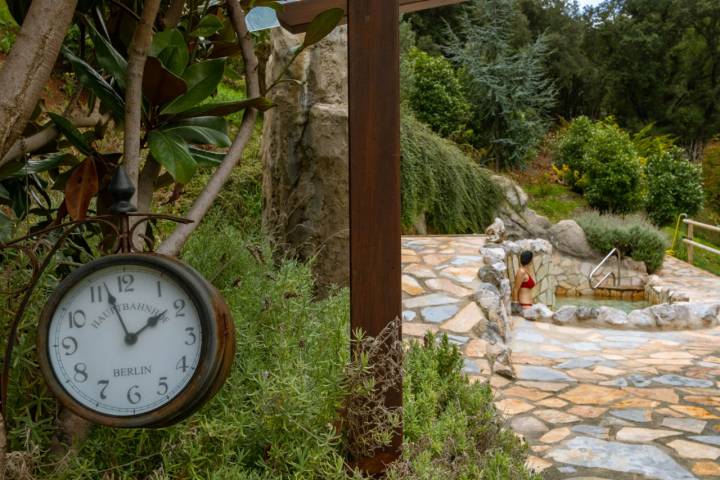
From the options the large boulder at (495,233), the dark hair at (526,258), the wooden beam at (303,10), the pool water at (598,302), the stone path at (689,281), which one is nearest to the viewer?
the wooden beam at (303,10)

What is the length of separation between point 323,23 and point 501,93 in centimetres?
1303

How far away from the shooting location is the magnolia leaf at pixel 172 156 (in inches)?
63.2

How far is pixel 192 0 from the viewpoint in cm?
206

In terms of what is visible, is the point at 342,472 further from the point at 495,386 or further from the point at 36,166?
the point at 495,386

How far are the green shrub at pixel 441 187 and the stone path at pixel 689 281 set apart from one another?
291 centimetres

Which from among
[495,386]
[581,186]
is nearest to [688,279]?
[581,186]

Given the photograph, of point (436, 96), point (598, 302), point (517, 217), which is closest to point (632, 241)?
point (598, 302)

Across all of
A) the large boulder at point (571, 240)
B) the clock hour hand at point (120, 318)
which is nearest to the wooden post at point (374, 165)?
the clock hour hand at point (120, 318)

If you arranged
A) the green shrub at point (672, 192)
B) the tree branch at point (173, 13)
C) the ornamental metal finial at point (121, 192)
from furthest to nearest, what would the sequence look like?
the green shrub at point (672, 192), the tree branch at point (173, 13), the ornamental metal finial at point (121, 192)

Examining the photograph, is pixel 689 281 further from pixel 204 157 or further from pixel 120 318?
pixel 120 318

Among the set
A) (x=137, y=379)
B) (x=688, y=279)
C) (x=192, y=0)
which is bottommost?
(x=688, y=279)

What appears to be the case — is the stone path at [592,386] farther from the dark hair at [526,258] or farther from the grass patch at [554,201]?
the grass patch at [554,201]

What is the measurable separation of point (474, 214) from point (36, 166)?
8.75 meters

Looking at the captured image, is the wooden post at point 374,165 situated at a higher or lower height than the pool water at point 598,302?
higher
